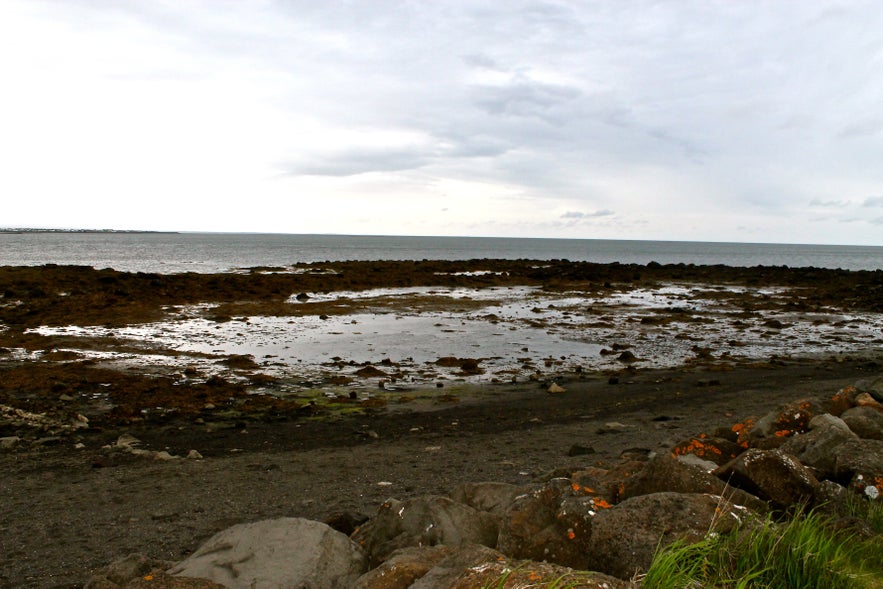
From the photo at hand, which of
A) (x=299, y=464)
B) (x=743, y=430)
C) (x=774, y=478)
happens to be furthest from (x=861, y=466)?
(x=299, y=464)

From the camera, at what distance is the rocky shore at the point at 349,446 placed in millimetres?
4484

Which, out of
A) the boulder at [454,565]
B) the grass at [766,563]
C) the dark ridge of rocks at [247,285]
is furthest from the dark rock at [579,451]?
the dark ridge of rocks at [247,285]

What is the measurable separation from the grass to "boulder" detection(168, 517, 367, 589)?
198 centimetres

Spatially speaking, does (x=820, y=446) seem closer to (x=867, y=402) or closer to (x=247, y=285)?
(x=867, y=402)

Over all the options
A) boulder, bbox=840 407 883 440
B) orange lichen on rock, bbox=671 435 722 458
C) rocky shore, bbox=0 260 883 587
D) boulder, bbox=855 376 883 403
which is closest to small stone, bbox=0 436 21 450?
rocky shore, bbox=0 260 883 587

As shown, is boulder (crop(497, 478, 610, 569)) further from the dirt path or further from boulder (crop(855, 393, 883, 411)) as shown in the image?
boulder (crop(855, 393, 883, 411))

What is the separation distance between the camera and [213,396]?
12.4 meters

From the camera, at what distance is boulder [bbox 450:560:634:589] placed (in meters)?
2.74

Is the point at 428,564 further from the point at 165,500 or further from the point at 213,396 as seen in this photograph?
the point at 213,396

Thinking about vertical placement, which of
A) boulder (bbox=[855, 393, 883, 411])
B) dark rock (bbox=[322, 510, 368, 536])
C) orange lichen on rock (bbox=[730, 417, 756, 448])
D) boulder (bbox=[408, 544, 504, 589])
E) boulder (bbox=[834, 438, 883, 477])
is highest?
boulder (bbox=[834, 438, 883, 477])

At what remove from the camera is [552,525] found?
12.4 ft

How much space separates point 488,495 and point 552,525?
1.38 m

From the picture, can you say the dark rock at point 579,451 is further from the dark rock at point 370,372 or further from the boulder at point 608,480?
the dark rock at point 370,372

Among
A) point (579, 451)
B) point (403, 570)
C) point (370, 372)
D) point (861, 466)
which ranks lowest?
point (370, 372)
